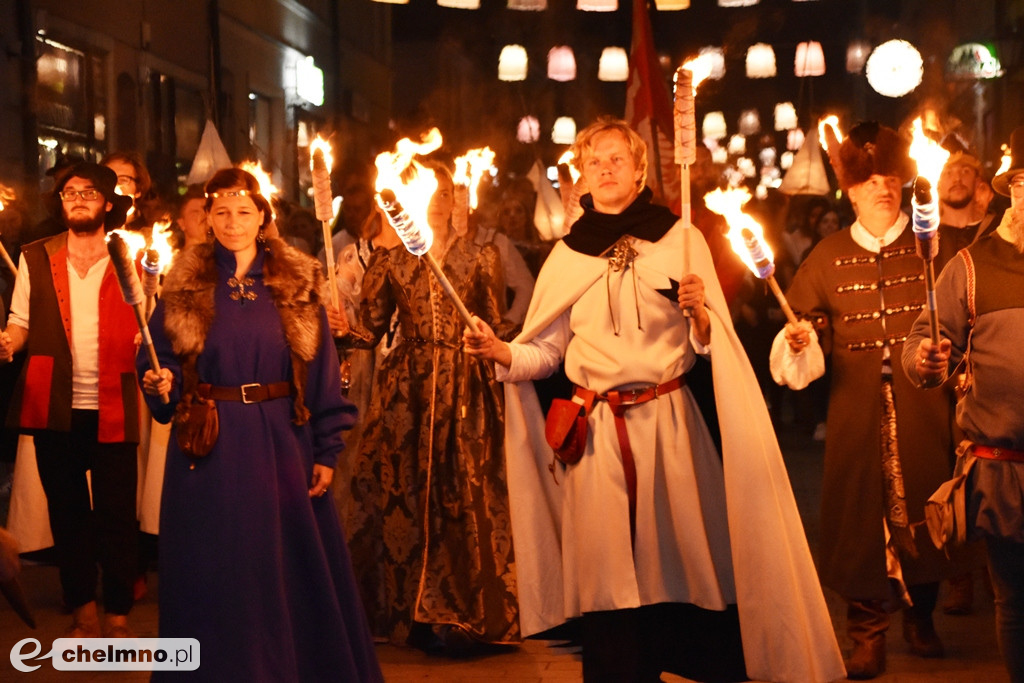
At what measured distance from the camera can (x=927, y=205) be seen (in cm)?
417

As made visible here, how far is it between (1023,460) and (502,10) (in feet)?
70.7

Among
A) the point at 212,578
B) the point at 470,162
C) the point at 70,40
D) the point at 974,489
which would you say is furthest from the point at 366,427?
the point at 70,40

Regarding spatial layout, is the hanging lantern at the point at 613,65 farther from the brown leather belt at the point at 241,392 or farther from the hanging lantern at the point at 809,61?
the brown leather belt at the point at 241,392

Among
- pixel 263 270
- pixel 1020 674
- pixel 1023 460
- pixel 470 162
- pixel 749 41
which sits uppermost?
pixel 749 41

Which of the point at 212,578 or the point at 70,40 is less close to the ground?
the point at 70,40

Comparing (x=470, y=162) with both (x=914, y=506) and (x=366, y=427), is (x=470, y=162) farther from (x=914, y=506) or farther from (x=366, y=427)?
(x=914, y=506)

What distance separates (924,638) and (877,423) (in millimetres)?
1104

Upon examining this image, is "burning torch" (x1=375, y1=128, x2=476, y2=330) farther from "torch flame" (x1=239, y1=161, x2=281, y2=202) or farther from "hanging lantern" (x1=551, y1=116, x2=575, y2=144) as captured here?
"hanging lantern" (x1=551, y1=116, x2=575, y2=144)

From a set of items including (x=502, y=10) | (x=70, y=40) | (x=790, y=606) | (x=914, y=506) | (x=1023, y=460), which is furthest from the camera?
(x=502, y=10)

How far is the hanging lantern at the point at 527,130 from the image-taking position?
26.1m

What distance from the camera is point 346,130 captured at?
83.8ft

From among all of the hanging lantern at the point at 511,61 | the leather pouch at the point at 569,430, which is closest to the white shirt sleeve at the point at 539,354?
the leather pouch at the point at 569,430

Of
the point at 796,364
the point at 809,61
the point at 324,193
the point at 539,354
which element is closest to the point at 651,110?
the point at 324,193

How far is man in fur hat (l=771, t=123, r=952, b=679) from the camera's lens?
20.6ft
